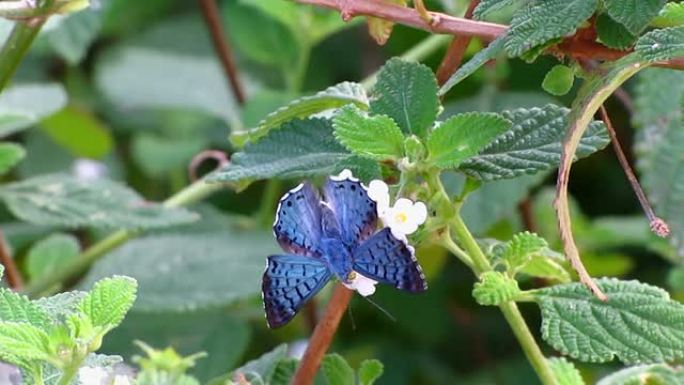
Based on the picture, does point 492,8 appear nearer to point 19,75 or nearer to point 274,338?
point 274,338

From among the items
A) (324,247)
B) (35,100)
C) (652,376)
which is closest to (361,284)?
(324,247)

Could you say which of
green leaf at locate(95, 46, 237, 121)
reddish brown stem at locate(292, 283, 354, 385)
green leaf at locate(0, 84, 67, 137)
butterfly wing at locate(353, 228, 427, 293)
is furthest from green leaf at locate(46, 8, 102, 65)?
butterfly wing at locate(353, 228, 427, 293)

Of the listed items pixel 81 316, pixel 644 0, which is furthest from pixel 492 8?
pixel 81 316

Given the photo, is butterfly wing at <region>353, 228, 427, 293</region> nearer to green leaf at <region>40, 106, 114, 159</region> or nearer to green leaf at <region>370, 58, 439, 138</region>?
green leaf at <region>370, 58, 439, 138</region>

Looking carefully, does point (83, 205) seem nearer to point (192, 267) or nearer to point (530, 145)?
point (192, 267)

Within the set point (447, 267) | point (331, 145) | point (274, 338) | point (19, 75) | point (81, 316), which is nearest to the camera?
point (81, 316)

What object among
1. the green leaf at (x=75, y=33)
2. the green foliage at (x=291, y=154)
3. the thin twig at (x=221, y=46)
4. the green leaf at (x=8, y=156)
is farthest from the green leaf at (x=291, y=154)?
the thin twig at (x=221, y=46)
